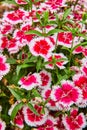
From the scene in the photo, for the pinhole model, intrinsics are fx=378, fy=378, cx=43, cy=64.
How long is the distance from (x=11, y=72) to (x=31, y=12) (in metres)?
0.45

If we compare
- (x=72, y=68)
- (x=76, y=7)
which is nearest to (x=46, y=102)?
(x=72, y=68)

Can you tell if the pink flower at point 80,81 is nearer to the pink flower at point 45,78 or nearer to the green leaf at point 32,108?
the pink flower at point 45,78

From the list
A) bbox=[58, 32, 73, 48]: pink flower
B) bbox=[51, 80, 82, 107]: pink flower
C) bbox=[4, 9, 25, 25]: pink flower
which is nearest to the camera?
bbox=[51, 80, 82, 107]: pink flower

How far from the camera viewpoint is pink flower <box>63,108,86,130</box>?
2354 mm

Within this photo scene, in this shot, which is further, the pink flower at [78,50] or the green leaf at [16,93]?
the pink flower at [78,50]

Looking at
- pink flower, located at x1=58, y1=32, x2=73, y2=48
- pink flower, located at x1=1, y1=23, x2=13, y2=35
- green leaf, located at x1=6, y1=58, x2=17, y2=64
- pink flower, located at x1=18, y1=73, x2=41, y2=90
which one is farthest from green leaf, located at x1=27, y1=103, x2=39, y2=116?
pink flower, located at x1=1, y1=23, x2=13, y2=35

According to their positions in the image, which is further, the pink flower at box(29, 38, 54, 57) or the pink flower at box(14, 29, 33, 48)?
the pink flower at box(14, 29, 33, 48)

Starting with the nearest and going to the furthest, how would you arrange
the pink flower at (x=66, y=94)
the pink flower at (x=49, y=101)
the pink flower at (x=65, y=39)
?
the pink flower at (x=66, y=94) < the pink flower at (x=49, y=101) < the pink flower at (x=65, y=39)

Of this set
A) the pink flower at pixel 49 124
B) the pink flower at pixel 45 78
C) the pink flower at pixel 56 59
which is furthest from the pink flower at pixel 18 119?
the pink flower at pixel 56 59

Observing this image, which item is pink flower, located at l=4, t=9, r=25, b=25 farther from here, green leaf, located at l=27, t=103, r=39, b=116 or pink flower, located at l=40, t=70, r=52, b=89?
green leaf, located at l=27, t=103, r=39, b=116

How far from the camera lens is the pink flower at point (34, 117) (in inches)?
91.5

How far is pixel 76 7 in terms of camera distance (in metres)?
3.05

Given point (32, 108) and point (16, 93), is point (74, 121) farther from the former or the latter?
point (16, 93)

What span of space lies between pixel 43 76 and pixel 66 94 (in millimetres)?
235
